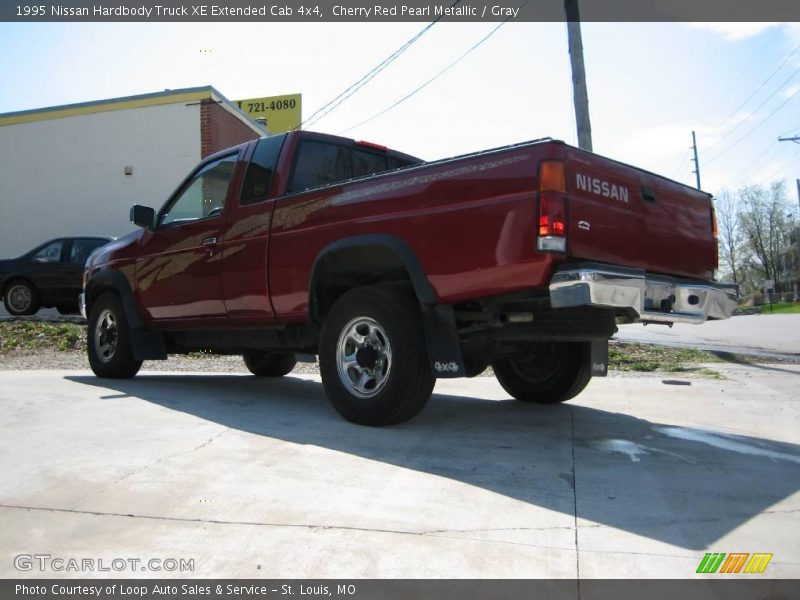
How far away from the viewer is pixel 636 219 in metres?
4.30

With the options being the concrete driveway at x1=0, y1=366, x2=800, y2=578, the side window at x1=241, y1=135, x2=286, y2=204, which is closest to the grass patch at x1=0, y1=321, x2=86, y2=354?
the concrete driveway at x1=0, y1=366, x2=800, y2=578

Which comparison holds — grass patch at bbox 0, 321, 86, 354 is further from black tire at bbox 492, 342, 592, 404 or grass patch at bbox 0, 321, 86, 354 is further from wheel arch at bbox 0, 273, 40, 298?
black tire at bbox 492, 342, 592, 404

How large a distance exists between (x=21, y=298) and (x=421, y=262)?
39.4 feet

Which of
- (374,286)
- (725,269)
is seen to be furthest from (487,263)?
(725,269)

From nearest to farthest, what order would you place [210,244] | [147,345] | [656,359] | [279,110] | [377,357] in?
[377,357]
[210,244]
[147,345]
[656,359]
[279,110]

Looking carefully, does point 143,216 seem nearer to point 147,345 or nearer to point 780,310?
point 147,345

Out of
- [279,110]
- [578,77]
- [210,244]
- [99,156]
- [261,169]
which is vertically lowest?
[210,244]

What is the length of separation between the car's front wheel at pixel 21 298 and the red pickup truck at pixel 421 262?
8.22 meters

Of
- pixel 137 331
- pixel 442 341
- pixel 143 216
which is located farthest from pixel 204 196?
pixel 442 341

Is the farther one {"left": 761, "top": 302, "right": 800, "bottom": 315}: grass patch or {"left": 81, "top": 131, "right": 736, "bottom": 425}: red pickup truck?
{"left": 761, "top": 302, "right": 800, "bottom": 315}: grass patch

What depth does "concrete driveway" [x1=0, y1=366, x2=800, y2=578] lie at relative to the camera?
2.67 m

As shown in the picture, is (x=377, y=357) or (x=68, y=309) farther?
(x=68, y=309)

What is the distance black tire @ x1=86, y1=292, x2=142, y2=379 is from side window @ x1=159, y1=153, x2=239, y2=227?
1.14 meters

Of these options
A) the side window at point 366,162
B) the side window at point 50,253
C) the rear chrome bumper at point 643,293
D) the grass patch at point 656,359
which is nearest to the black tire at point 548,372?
the rear chrome bumper at point 643,293
